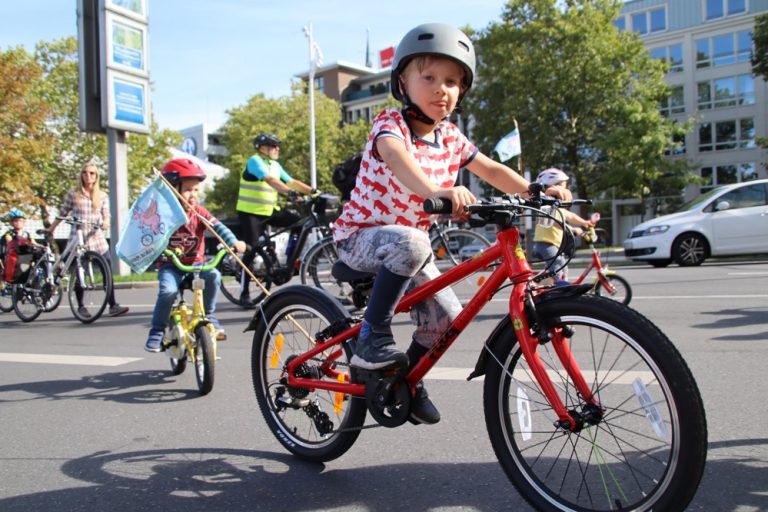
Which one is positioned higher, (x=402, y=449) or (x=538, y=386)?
(x=538, y=386)

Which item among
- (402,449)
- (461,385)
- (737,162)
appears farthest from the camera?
(737,162)

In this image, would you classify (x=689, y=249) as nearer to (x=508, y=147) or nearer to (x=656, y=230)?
(x=656, y=230)

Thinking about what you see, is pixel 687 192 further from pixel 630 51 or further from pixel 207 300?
pixel 207 300

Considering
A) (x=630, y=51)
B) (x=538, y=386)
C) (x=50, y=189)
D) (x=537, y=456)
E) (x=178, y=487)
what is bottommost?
(x=178, y=487)

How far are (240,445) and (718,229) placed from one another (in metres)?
13.0

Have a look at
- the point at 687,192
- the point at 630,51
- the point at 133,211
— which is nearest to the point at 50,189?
the point at 630,51

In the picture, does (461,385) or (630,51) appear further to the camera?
(630,51)

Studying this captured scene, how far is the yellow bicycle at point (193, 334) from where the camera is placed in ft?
15.3

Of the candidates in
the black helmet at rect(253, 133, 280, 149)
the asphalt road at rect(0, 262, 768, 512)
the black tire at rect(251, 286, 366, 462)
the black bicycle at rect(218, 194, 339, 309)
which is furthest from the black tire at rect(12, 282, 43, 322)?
the black tire at rect(251, 286, 366, 462)

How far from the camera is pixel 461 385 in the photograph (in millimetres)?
4527

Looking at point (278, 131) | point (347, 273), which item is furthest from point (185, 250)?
point (278, 131)

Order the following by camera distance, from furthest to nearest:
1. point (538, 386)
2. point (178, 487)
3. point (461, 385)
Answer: point (461, 385)
point (178, 487)
point (538, 386)

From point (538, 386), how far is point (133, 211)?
11.9 feet

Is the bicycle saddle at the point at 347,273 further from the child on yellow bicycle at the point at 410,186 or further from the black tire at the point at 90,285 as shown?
the black tire at the point at 90,285
